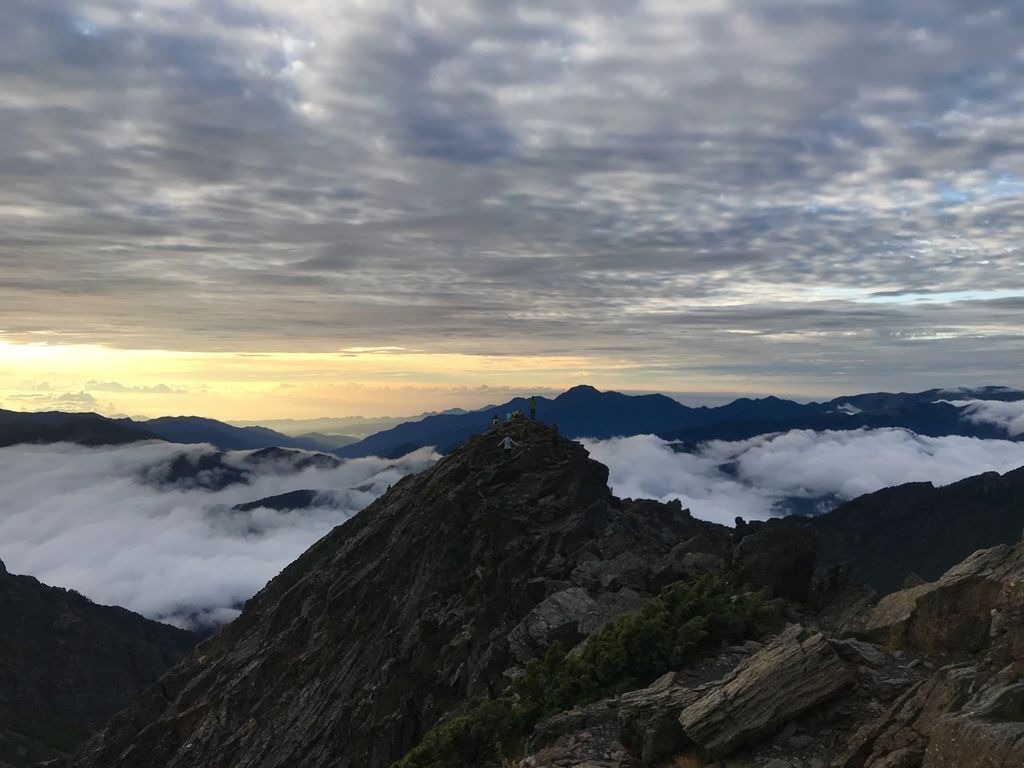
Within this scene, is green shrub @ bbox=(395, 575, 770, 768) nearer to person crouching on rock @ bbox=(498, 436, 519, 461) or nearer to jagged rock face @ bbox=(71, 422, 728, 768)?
jagged rock face @ bbox=(71, 422, 728, 768)

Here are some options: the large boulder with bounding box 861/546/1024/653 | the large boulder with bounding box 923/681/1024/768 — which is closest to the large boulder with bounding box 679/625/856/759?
the large boulder with bounding box 861/546/1024/653

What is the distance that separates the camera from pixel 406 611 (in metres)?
61.2

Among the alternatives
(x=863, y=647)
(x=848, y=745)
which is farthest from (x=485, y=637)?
(x=848, y=745)

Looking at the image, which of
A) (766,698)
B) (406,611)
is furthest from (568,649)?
(406,611)

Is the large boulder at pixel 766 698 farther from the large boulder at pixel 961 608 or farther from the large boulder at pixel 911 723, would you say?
the large boulder at pixel 961 608

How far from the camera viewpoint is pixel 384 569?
233ft

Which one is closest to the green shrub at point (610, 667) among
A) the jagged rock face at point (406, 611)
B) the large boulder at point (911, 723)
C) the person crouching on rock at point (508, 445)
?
the jagged rock face at point (406, 611)

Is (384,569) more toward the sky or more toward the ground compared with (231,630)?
more toward the sky

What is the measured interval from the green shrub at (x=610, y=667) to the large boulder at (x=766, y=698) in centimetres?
614

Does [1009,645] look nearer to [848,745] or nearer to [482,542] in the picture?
[848,745]

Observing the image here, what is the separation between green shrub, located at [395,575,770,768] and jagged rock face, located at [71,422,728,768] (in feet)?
30.5

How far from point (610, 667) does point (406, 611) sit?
38.3 meters

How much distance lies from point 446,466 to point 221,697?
32570mm

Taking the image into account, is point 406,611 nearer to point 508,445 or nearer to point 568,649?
point 508,445
